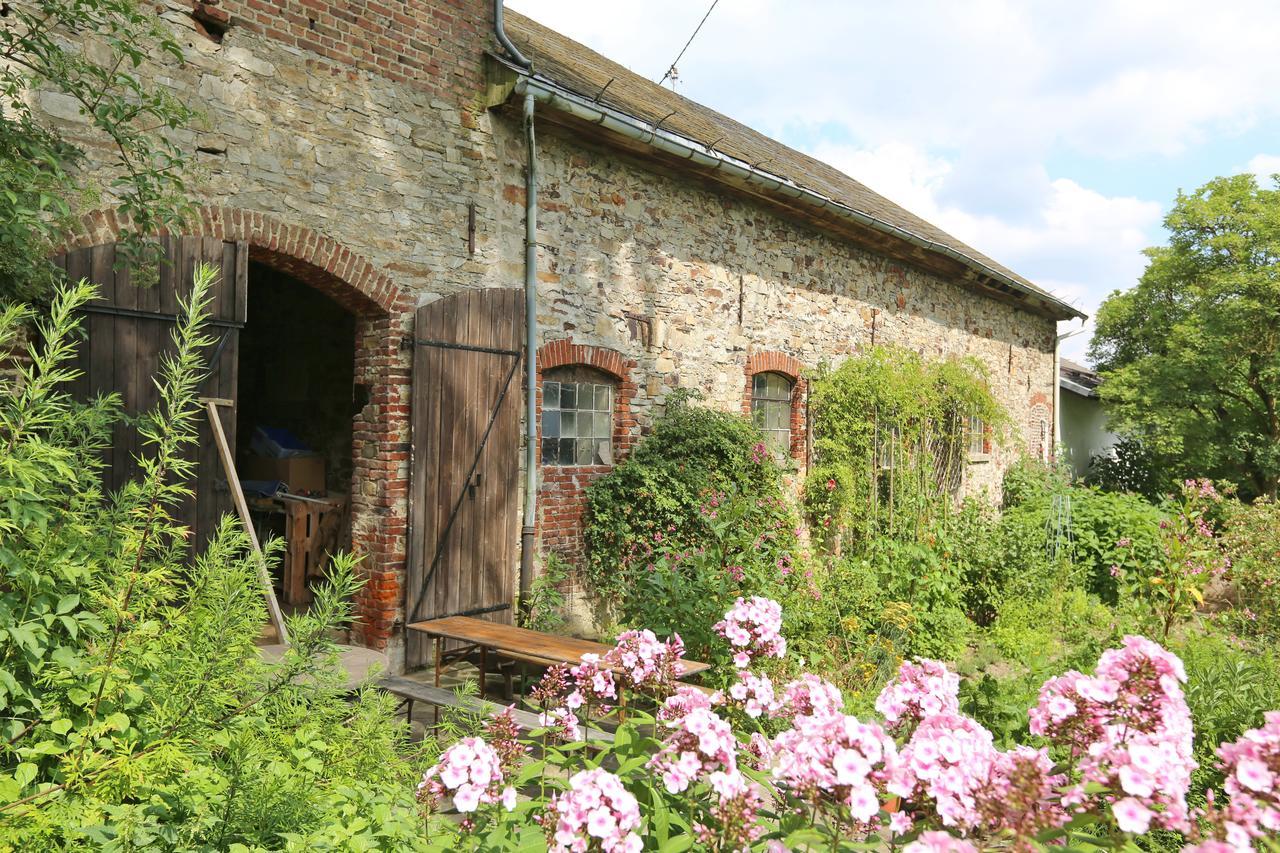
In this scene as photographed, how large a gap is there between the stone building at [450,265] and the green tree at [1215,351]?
980cm

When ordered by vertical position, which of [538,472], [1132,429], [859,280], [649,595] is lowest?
[649,595]

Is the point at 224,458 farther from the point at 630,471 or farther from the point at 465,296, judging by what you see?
the point at 630,471

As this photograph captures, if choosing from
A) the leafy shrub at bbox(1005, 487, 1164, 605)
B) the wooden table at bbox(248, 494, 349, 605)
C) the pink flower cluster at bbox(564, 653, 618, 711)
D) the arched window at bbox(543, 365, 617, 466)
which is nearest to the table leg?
the wooden table at bbox(248, 494, 349, 605)

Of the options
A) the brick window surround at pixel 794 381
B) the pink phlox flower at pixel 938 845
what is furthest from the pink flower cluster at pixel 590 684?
the brick window surround at pixel 794 381

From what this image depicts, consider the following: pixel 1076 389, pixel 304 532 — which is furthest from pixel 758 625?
pixel 1076 389

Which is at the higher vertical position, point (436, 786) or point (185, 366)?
point (185, 366)

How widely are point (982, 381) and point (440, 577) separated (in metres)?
8.62

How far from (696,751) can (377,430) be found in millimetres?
4210

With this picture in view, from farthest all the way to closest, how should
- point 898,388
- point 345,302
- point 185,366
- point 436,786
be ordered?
point 898,388 → point 345,302 → point 185,366 → point 436,786

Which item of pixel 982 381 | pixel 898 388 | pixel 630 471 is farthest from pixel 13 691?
pixel 982 381

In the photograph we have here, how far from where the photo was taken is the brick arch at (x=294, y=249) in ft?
13.9

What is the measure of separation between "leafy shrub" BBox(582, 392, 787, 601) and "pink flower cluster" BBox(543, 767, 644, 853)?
4880mm

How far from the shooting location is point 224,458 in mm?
4586

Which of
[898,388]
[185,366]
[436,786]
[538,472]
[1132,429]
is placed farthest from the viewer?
[1132,429]
